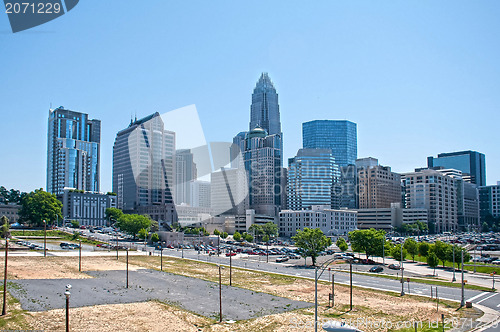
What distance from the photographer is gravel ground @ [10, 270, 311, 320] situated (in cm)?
3725

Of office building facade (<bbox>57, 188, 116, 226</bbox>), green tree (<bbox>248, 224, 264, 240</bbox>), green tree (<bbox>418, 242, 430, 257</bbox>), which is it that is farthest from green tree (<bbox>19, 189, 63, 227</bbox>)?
green tree (<bbox>418, 242, 430, 257</bbox>)

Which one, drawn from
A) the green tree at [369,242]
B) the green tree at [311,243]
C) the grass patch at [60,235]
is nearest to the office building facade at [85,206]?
the grass patch at [60,235]

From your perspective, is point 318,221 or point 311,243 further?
point 318,221

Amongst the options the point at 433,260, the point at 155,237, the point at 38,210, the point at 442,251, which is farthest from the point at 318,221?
the point at 38,210

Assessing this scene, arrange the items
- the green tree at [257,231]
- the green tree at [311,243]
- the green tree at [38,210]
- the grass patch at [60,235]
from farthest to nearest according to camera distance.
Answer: the green tree at [257,231] < the green tree at [38,210] < the grass patch at [60,235] < the green tree at [311,243]

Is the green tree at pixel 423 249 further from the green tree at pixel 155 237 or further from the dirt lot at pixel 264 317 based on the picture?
the green tree at pixel 155 237

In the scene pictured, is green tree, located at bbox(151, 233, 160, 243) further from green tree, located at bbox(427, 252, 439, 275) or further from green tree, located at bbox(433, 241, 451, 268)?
green tree, located at bbox(433, 241, 451, 268)

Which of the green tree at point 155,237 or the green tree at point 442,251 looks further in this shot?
the green tree at point 155,237

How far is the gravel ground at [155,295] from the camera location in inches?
1467

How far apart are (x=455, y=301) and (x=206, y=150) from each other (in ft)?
352

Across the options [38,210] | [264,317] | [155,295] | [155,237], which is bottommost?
[155,237]

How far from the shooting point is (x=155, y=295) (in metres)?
43.2

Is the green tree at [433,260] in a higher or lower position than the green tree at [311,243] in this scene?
lower

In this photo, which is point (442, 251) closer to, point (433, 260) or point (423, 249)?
point (433, 260)
